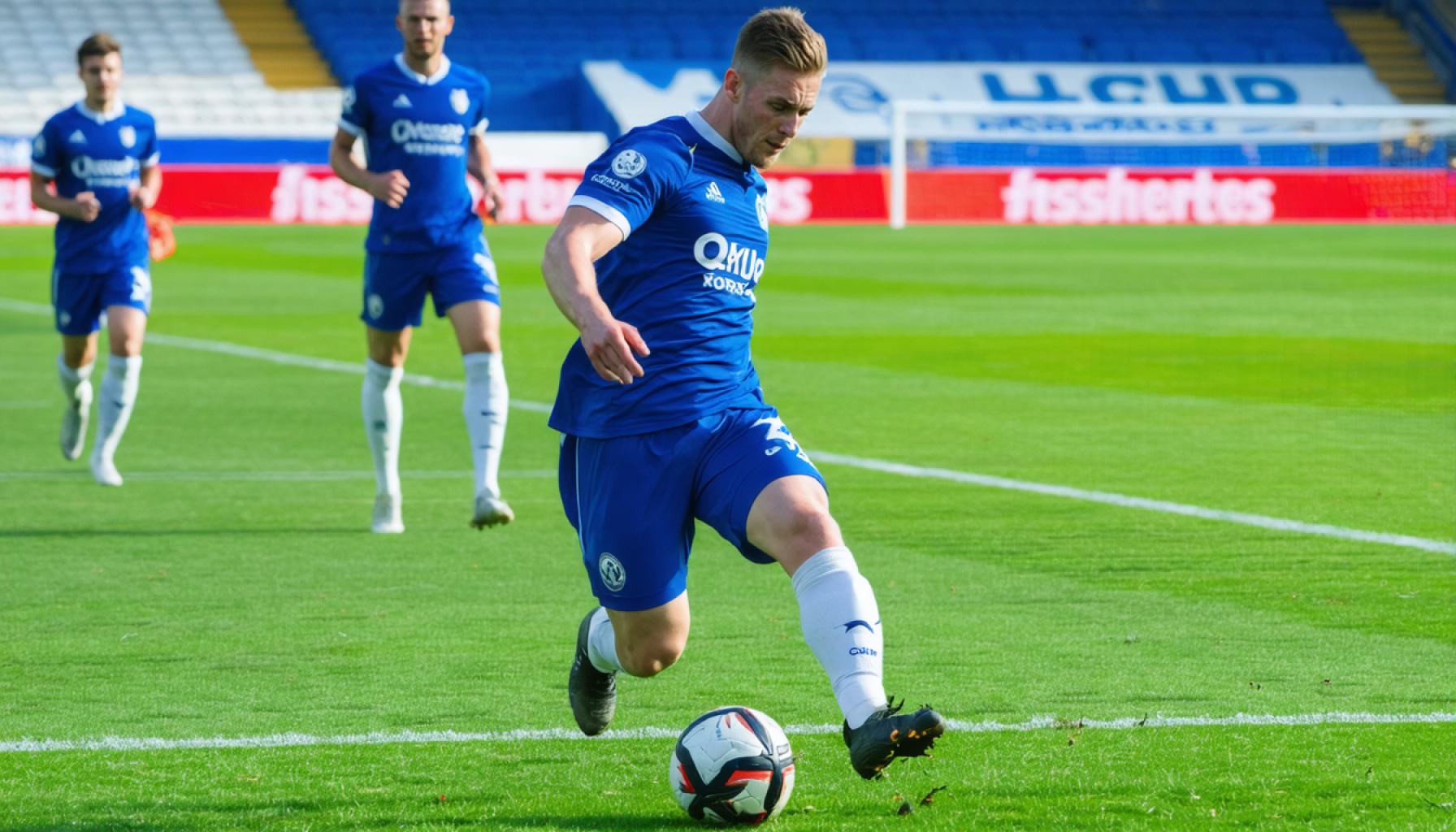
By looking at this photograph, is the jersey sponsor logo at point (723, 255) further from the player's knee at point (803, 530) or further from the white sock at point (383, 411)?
the white sock at point (383, 411)

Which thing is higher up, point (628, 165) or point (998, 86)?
point (628, 165)

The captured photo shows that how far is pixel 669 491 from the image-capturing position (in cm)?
411

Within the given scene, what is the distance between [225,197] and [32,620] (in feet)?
94.3

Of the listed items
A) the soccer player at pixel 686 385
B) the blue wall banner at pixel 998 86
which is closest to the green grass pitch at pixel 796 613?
the soccer player at pixel 686 385

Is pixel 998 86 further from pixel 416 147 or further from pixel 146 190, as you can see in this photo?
pixel 416 147

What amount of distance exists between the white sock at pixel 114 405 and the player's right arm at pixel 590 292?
5.65 metres

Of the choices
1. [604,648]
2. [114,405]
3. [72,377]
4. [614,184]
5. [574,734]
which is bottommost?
[72,377]

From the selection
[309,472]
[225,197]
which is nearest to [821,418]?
[309,472]

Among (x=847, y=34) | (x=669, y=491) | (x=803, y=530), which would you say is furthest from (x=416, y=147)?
(x=847, y=34)

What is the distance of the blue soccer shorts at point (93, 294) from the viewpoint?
943 cm

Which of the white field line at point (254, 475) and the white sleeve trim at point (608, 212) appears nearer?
the white sleeve trim at point (608, 212)

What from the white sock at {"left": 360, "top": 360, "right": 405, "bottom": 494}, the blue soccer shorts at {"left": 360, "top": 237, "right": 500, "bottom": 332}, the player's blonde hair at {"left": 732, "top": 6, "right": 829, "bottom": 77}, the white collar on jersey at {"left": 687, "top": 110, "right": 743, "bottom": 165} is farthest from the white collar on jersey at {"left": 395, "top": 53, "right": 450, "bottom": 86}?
the player's blonde hair at {"left": 732, "top": 6, "right": 829, "bottom": 77}

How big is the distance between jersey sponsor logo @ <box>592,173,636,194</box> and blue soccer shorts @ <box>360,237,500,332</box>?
399 centimetres

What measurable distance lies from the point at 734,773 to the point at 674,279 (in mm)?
1046
